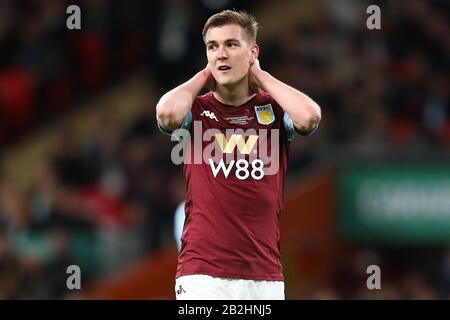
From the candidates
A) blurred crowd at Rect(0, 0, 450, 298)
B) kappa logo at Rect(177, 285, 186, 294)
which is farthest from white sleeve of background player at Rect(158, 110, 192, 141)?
blurred crowd at Rect(0, 0, 450, 298)

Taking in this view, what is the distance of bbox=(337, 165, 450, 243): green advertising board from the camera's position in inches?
543

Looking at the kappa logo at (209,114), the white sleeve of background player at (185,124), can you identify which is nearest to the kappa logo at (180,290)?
the white sleeve of background player at (185,124)

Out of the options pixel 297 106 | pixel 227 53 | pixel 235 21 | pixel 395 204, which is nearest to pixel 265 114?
pixel 297 106

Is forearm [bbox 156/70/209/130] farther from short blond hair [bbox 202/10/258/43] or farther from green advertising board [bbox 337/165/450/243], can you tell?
green advertising board [bbox 337/165/450/243]

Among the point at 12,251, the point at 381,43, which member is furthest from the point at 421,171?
the point at 12,251

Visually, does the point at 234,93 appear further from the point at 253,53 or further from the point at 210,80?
the point at 253,53

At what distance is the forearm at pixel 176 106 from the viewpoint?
23.3 feet

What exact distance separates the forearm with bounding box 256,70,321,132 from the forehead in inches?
13.9

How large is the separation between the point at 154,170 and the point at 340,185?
219cm

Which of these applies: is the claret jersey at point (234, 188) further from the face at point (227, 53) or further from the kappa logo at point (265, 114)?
the face at point (227, 53)

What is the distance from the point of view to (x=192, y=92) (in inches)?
284

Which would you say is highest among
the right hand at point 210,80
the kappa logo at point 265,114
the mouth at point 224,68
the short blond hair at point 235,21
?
the short blond hair at point 235,21
